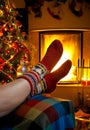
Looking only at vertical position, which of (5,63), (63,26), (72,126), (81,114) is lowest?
(81,114)

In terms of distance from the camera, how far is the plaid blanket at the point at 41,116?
89 cm

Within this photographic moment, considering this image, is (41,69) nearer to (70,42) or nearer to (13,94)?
(13,94)

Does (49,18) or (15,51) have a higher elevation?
(49,18)

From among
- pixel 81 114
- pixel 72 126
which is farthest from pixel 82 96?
pixel 72 126

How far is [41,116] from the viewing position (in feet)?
2.95

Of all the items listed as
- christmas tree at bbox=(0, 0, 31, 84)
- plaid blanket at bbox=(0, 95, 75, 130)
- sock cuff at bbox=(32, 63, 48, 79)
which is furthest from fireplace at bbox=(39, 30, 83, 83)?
plaid blanket at bbox=(0, 95, 75, 130)

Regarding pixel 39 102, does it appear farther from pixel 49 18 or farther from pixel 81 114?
pixel 49 18

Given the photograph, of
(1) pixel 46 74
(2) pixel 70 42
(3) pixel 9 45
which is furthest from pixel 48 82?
(2) pixel 70 42

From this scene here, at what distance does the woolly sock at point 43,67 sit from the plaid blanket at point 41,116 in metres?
0.07

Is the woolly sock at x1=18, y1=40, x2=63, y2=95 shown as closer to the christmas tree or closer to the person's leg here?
the person's leg

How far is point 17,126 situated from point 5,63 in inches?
58.8

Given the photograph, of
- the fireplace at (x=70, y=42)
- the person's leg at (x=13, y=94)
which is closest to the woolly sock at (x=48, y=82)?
the person's leg at (x=13, y=94)

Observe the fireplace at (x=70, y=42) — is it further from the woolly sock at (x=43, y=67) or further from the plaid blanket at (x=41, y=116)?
the plaid blanket at (x=41, y=116)

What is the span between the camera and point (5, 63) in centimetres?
234
